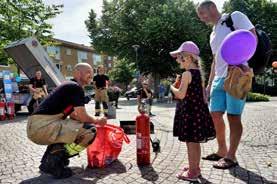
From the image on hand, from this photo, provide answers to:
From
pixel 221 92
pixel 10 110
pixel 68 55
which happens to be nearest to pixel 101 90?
pixel 10 110

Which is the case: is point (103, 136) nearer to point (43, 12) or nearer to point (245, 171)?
point (245, 171)

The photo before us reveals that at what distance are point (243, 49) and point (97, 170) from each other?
2.58m

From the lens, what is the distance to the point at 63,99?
4953 millimetres

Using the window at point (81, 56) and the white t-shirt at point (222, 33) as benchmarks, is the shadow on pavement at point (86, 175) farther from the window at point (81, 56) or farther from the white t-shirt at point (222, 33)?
the window at point (81, 56)

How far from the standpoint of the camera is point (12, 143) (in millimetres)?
7805

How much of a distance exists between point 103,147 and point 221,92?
188cm

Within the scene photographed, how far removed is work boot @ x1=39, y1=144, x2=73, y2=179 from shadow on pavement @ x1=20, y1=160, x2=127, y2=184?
0.08 m

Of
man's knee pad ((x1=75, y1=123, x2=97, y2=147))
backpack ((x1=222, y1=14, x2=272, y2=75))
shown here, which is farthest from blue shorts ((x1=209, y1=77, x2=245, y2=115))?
man's knee pad ((x1=75, y1=123, x2=97, y2=147))

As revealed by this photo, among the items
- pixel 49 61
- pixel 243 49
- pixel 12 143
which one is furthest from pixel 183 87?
pixel 49 61

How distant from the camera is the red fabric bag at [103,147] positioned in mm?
5367

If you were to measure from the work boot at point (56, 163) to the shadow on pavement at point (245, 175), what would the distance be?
218 centimetres

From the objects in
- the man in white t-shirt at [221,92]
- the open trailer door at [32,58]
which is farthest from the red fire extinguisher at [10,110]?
the man in white t-shirt at [221,92]

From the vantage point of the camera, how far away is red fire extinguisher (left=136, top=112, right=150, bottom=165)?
5.30 m

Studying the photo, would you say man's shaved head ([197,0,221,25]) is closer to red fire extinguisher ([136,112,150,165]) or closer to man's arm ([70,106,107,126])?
red fire extinguisher ([136,112,150,165])
